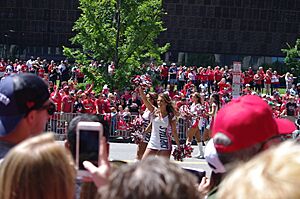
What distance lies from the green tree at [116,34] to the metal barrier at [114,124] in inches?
330

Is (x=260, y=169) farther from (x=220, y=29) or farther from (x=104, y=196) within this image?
(x=220, y=29)

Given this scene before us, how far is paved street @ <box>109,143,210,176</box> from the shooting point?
15.9m

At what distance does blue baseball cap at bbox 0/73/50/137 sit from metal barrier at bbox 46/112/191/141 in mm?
16657

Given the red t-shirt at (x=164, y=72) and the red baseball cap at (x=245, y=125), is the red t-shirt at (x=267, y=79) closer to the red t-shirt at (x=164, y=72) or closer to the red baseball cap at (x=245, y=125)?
the red t-shirt at (x=164, y=72)

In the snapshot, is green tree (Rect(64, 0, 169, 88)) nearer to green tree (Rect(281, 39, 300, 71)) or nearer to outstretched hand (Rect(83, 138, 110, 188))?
green tree (Rect(281, 39, 300, 71))

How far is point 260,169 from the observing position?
244 centimetres

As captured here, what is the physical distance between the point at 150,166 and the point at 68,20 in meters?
51.6

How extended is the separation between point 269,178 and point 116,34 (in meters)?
29.4

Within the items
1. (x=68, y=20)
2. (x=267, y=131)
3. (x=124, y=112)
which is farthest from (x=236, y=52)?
(x=267, y=131)

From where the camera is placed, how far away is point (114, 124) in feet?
73.5

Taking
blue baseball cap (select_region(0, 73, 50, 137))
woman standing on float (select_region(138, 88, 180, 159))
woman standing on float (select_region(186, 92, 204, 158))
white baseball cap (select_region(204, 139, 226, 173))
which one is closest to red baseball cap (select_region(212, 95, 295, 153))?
white baseball cap (select_region(204, 139, 226, 173))

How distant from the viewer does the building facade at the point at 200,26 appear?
52.9 metres

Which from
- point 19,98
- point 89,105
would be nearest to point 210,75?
point 89,105

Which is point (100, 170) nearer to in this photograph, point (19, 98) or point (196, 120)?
point (19, 98)
